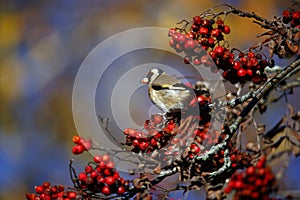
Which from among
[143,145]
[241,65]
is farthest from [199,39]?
[143,145]

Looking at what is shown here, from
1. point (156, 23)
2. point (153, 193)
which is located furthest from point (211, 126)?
point (156, 23)

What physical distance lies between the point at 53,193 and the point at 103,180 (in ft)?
0.67

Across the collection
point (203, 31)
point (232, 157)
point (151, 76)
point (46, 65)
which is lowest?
point (232, 157)

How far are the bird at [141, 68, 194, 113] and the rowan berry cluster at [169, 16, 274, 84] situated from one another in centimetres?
13

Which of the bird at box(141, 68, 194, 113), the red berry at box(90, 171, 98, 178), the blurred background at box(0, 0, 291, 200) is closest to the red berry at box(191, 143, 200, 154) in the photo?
the bird at box(141, 68, 194, 113)

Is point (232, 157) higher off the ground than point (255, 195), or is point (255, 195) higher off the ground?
point (232, 157)

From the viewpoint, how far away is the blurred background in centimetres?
440

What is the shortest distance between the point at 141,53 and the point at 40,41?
3.44ft

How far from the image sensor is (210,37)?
166 centimetres

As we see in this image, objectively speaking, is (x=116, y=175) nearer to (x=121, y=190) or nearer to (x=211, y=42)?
(x=121, y=190)

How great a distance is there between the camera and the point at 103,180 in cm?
136

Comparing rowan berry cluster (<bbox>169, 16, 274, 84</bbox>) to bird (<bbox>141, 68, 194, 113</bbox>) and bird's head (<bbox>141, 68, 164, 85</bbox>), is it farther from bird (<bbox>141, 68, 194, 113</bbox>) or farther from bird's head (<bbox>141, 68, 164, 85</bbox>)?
bird's head (<bbox>141, 68, 164, 85</bbox>)

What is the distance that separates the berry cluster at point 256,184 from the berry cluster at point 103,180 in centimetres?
35

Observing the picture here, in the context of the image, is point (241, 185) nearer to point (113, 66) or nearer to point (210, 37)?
point (210, 37)
